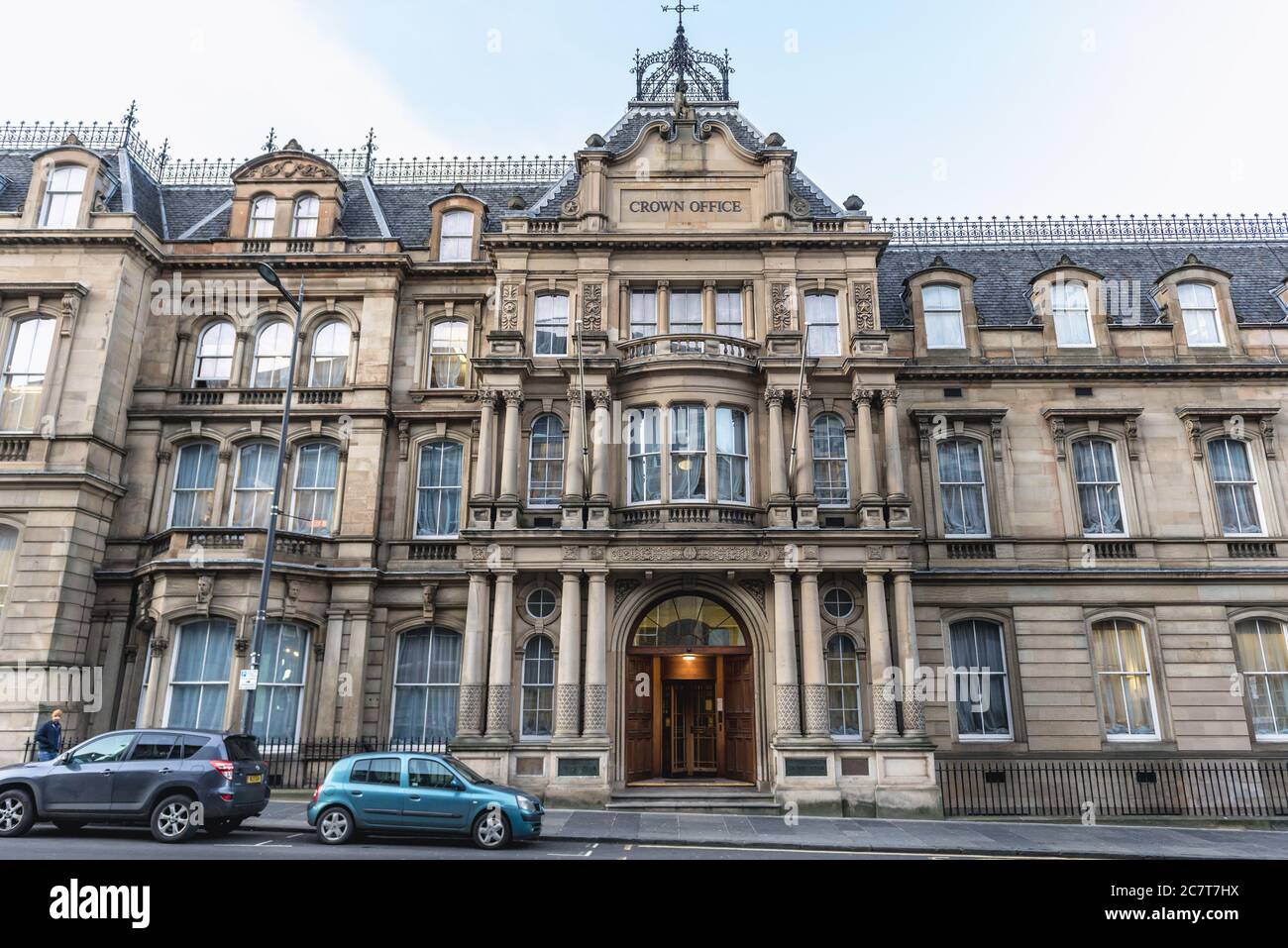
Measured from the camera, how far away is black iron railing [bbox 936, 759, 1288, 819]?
20.5 m

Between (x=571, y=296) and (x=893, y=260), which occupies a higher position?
(x=893, y=260)

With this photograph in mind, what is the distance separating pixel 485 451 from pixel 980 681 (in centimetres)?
1502

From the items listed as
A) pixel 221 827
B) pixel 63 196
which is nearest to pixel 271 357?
pixel 63 196

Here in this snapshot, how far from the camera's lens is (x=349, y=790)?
13859 millimetres

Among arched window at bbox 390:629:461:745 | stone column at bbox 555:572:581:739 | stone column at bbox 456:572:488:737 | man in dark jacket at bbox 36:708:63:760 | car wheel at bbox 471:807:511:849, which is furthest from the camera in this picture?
arched window at bbox 390:629:461:745

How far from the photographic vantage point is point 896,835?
16.1 metres

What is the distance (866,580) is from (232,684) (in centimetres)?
1627

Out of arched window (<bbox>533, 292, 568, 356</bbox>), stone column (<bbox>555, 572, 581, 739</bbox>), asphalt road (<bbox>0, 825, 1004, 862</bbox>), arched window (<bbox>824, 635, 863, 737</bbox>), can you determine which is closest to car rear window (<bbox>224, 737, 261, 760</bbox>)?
asphalt road (<bbox>0, 825, 1004, 862</bbox>)

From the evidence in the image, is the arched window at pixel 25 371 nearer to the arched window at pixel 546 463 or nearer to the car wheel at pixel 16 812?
the car wheel at pixel 16 812

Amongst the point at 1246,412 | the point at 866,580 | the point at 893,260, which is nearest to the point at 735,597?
the point at 866,580

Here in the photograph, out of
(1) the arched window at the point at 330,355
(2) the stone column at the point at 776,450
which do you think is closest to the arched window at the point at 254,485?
(1) the arched window at the point at 330,355

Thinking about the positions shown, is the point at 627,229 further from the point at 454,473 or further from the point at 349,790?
the point at 349,790

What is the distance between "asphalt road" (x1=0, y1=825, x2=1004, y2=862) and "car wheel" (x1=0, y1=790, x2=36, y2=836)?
0.21 metres

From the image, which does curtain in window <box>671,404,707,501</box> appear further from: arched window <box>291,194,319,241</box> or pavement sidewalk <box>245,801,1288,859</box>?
arched window <box>291,194,319,241</box>
